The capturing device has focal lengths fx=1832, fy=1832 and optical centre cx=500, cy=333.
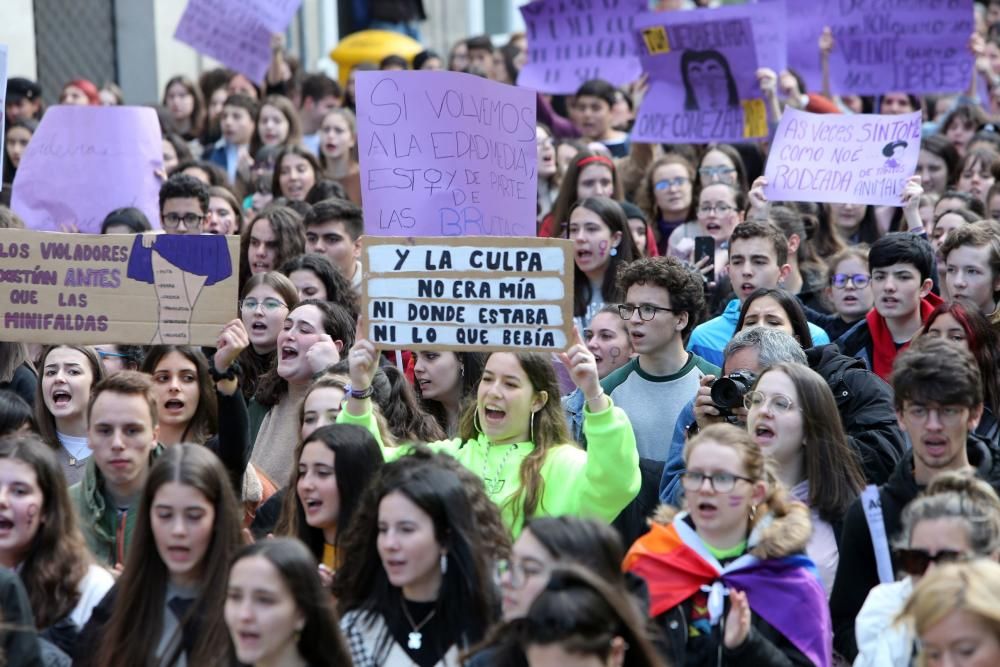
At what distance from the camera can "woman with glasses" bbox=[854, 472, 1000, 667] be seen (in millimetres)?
4738

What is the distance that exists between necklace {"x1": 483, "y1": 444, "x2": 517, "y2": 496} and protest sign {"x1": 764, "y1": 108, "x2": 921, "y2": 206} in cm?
367

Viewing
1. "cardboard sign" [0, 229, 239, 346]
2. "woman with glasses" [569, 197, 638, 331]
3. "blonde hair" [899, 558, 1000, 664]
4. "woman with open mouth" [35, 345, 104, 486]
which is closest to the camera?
"blonde hair" [899, 558, 1000, 664]

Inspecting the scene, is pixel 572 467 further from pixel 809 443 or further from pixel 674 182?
pixel 674 182

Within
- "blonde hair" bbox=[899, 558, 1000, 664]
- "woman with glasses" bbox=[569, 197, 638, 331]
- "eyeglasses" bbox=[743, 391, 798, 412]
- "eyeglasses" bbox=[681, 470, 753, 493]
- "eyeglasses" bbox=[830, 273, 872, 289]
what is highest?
"woman with glasses" bbox=[569, 197, 638, 331]

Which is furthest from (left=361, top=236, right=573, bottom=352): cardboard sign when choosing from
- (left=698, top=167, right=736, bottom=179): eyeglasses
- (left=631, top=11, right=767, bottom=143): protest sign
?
(left=631, top=11, right=767, bottom=143): protest sign

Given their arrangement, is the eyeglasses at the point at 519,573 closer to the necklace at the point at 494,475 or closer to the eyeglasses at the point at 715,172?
the necklace at the point at 494,475

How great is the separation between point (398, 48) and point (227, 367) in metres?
11.3

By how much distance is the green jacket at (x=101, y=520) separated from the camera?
6059mm

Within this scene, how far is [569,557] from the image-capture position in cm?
460

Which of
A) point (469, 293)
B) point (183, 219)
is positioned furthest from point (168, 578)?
point (183, 219)

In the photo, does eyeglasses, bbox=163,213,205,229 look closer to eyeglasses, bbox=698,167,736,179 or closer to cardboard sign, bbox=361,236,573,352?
eyeglasses, bbox=698,167,736,179

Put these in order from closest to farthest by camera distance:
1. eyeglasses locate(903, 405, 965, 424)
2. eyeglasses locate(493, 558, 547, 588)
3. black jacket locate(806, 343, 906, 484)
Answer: eyeglasses locate(493, 558, 547, 588) < eyeglasses locate(903, 405, 965, 424) < black jacket locate(806, 343, 906, 484)

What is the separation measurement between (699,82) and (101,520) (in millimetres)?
6009

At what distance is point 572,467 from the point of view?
603 cm
